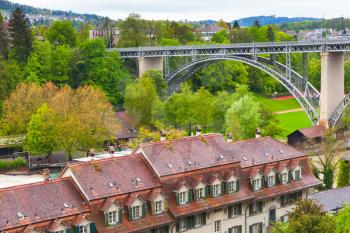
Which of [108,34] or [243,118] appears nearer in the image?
[243,118]

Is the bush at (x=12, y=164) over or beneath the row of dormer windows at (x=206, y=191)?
beneath

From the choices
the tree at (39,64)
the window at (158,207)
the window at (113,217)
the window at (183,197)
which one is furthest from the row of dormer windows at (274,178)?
the tree at (39,64)

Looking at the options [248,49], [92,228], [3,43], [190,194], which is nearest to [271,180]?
[190,194]

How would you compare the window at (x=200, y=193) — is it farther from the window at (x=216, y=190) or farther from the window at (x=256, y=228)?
the window at (x=256, y=228)

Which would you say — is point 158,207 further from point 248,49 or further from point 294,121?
point 294,121

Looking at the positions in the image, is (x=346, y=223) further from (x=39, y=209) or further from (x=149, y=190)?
(x=39, y=209)

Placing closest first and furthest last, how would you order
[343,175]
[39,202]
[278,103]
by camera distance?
[39,202] < [343,175] < [278,103]
